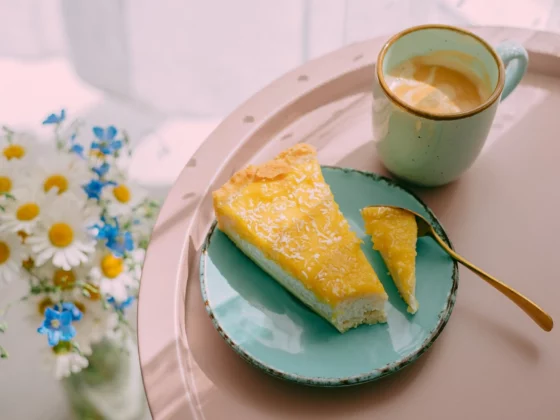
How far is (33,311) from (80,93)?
0.94m

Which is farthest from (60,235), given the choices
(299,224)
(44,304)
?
(299,224)

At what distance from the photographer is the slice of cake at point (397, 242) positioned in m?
0.72

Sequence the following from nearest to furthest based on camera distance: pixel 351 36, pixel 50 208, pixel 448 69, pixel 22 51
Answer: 1. pixel 50 208
2. pixel 448 69
3. pixel 351 36
4. pixel 22 51

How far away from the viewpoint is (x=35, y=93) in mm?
1595

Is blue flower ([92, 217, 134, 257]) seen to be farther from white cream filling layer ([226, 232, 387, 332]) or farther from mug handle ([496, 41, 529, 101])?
mug handle ([496, 41, 529, 101])

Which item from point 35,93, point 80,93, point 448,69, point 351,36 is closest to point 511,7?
point 351,36

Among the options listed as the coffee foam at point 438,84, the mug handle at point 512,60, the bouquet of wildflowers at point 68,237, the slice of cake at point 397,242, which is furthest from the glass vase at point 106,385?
the mug handle at point 512,60

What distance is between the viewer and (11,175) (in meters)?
0.71

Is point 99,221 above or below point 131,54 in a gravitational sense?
above

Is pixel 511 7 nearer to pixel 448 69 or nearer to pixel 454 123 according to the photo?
pixel 448 69

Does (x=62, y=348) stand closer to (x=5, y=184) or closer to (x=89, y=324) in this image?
(x=89, y=324)

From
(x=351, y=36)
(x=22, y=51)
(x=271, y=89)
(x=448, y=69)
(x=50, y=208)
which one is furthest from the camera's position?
(x=22, y=51)

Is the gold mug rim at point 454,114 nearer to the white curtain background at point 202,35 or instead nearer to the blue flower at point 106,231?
the blue flower at point 106,231

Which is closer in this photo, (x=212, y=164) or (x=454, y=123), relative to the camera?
(x=454, y=123)
